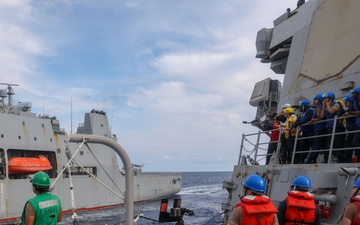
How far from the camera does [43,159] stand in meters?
27.0

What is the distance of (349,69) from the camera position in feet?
27.2

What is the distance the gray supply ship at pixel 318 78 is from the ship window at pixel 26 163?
60.9 ft

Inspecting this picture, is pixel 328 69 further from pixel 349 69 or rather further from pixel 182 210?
pixel 182 210

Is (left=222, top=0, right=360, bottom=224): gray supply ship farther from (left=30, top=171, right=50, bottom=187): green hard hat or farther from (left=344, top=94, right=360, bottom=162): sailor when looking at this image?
(left=30, top=171, right=50, bottom=187): green hard hat

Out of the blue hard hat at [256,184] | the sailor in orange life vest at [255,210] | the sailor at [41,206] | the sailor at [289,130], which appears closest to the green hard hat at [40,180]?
the sailor at [41,206]

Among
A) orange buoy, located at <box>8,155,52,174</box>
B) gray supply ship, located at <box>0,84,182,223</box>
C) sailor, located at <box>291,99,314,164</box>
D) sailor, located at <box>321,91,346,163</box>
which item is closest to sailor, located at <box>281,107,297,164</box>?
sailor, located at <box>291,99,314,164</box>

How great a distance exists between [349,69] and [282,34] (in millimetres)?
3967

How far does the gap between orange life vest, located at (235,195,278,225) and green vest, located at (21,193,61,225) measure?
1.91 meters

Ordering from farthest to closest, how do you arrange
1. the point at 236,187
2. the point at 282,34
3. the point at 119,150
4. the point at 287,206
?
the point at 282,34 < the point at 236,187 < the point at 119,150 < the point at 287,206

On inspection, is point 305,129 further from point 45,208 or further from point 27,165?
point 27,165

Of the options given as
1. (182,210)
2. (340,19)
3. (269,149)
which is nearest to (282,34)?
(340,19)

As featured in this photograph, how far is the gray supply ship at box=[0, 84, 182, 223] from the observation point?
25062mm

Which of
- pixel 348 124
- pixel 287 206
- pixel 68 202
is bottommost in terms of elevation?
pixel 68 202

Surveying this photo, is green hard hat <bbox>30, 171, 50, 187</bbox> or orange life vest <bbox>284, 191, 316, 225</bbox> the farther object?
orange life vest <bbox>284, 191, 316, 225</bbox>
